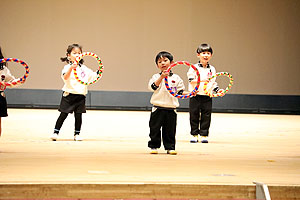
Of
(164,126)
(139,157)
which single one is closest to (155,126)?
(164,126)

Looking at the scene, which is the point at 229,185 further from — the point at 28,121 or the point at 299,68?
the point at 299,68

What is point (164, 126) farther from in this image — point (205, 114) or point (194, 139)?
point (205, 114)

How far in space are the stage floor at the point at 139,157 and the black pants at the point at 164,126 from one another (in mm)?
124

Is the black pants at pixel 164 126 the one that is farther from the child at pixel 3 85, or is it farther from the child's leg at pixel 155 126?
the child at pixel 3 85

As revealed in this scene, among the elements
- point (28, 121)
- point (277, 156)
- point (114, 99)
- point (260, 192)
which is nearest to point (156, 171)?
point (260, 192)

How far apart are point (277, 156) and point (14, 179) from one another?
7.83 ft

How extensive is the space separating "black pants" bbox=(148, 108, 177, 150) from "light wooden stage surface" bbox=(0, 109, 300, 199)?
0.11 m

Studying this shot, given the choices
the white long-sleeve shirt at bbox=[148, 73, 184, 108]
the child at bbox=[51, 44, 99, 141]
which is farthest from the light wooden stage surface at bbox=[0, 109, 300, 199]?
the white long-sleeve shirt at bbox=[148, 73, 184, 108]

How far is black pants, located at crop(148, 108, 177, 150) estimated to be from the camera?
15.7 ft

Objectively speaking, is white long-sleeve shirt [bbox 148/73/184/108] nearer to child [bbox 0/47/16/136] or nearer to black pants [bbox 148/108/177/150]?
black pants [bbox 148/108/177/150]

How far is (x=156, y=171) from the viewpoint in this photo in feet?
11.9

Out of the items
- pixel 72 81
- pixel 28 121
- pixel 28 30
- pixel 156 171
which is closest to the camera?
pixel 156 171

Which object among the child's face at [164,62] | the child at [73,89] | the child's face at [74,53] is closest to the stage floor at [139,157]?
the child at [73,89]

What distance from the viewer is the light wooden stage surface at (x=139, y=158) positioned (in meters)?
3.32
